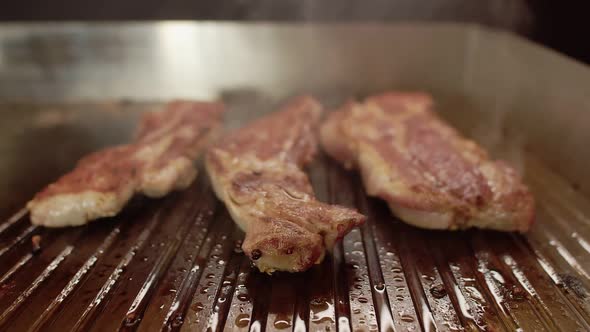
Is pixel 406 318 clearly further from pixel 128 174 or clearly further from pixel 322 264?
pixel 128 174

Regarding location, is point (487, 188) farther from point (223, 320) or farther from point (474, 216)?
point (223, 320)

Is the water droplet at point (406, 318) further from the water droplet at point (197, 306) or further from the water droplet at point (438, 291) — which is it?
the water droplet at point (197, 306)

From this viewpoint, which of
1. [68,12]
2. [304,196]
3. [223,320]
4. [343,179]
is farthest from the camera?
[68,12]

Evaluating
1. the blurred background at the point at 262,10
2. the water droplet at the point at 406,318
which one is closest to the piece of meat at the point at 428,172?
the water droplet at the point at 406,318

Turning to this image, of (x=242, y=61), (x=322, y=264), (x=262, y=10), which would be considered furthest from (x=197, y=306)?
(x=262, y=10)

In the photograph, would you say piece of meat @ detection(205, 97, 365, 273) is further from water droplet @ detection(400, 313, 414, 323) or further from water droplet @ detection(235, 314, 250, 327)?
water droplet @ detection(400, 313, 414, 323)

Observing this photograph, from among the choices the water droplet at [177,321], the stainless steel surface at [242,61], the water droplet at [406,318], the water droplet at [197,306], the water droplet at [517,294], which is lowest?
the water droplet at [177,321]

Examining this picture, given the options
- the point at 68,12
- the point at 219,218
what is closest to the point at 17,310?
the point at 219,218
